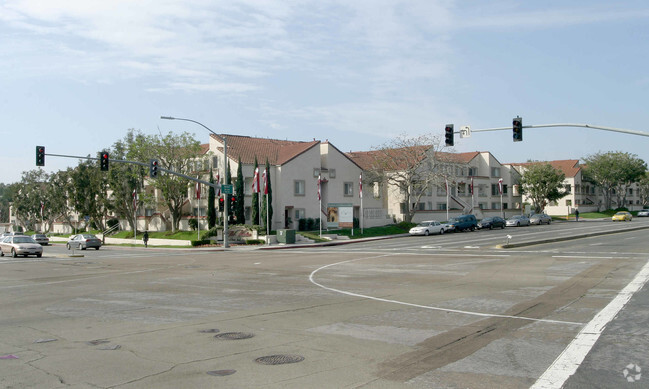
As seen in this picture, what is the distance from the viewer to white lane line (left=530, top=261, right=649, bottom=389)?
682cm

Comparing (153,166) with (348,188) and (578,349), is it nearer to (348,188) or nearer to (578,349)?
(348,188)

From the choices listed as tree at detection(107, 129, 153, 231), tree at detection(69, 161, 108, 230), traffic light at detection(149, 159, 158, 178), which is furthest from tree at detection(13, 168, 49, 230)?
traffic light at detection(149, 159, 158, 178)

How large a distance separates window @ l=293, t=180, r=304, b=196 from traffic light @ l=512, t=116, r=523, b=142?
33.0 m

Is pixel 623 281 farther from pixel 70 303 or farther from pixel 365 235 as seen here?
pixel 365 235

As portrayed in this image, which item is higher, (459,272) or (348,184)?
(348,184)

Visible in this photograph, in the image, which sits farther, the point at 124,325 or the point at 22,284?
the point at 22,284

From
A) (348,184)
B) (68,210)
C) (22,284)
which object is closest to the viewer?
(22,284)

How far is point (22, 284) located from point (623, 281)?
65.8ft

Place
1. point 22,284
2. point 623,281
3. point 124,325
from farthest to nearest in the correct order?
point 22,284, point 623,281, point 124,325

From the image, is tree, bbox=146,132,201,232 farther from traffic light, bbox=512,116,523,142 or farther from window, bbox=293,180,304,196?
traffic light, bbox=512,116,523,142

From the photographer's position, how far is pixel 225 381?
7.00 meters

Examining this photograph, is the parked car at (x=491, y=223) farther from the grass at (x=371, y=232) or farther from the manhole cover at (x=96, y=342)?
the manhole cover at (x=96, y=342)

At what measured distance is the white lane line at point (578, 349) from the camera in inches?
269

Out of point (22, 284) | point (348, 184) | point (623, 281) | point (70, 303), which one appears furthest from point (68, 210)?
point (623, 281)
